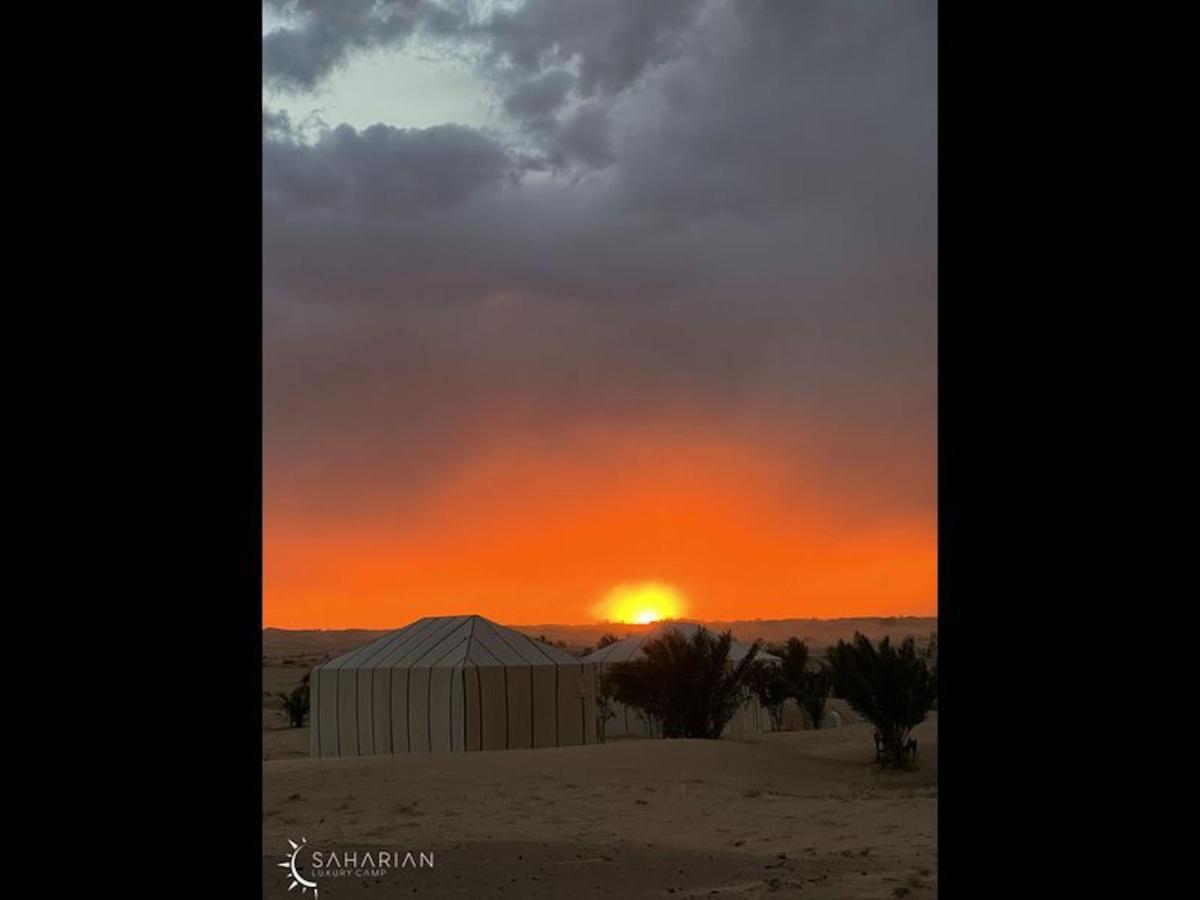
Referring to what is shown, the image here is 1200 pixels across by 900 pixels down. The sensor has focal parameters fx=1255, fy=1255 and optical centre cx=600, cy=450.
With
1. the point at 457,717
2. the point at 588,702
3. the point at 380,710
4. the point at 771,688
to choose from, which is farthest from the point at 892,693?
the point at 771,688

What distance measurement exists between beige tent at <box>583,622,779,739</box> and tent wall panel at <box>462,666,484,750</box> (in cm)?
447

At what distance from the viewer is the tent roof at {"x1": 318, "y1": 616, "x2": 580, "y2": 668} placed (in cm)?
1608

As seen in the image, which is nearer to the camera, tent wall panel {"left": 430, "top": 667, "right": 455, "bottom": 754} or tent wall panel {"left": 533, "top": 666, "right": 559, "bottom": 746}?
tent wall panel {"left": 430, "top": 667, "right": 455, "bottom": 754}

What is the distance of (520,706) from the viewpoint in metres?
15.9

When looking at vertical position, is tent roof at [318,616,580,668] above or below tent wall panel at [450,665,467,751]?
above

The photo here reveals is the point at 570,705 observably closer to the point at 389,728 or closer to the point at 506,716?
→ the point at 506,716

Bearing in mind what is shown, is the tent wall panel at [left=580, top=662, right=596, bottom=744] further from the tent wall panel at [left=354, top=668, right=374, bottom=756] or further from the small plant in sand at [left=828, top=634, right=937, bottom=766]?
the small plant in sand at [left=828, top=634, right=937, bottom=766]

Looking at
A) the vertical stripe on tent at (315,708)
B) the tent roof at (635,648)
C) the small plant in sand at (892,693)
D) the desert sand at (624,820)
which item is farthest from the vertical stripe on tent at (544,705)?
the tent roof at (635,648)

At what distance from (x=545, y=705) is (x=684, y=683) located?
1895mm

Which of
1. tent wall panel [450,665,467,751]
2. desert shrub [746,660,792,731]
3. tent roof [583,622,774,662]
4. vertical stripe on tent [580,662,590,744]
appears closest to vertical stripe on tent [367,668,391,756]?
tent wall panel [450,665,467,751]

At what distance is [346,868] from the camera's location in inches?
291

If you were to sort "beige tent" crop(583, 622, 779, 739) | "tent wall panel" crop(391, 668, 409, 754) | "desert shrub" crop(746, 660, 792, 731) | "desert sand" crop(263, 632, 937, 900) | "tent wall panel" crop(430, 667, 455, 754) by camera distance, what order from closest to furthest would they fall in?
"desert sand" crop(263, 632, 937, 900) < "tent wall panel" crop(430, 667, 455, 754) < "tent wall panel" crop(391, 668, 409, 754) < "beige tent" crop(583, 622, 779, 739) < "desert shrub" crop(746, 660, 792, 731)
